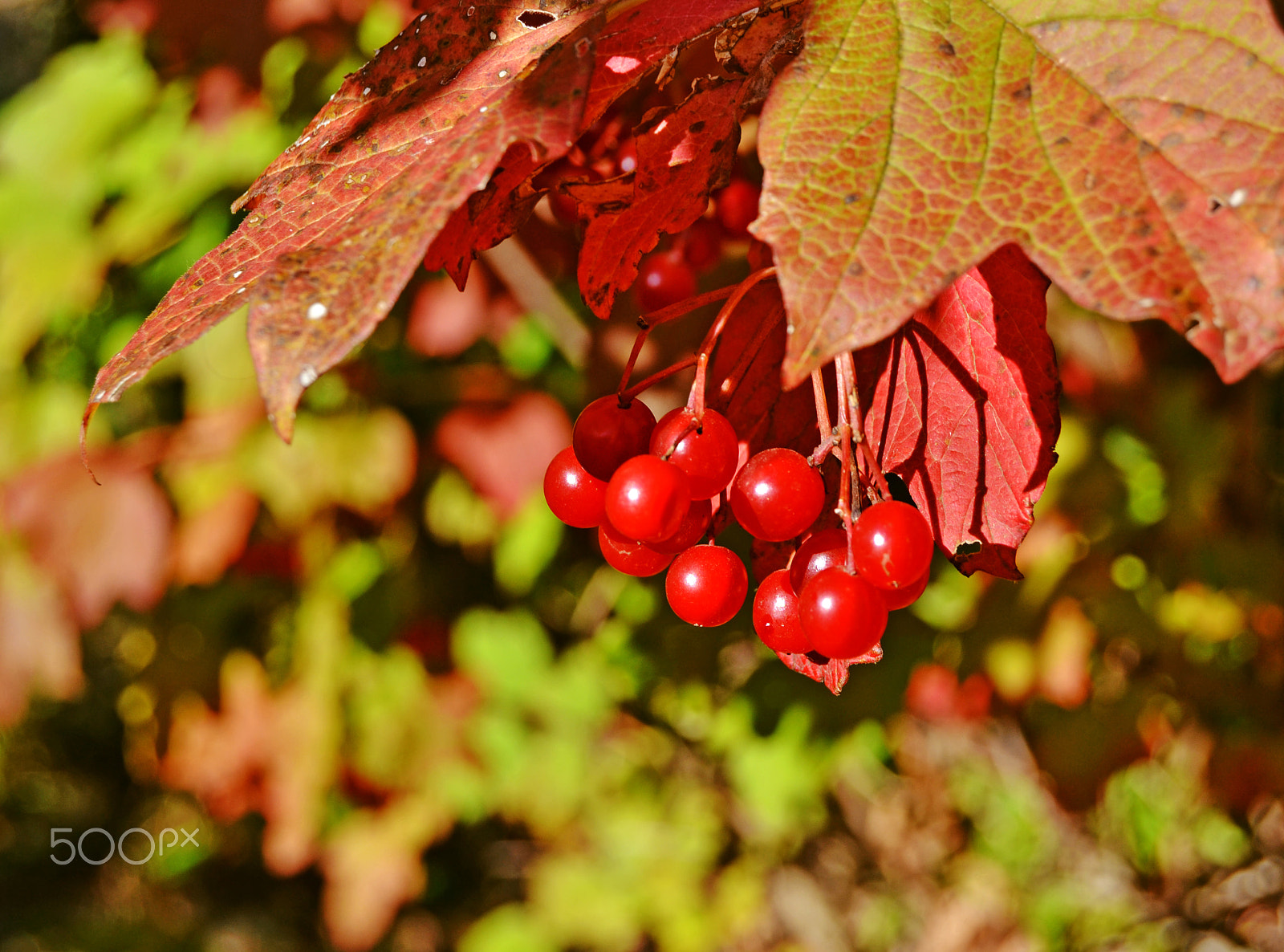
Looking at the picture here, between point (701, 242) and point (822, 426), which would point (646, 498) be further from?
point (701, 242)

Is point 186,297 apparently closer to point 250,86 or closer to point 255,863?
point 250,86

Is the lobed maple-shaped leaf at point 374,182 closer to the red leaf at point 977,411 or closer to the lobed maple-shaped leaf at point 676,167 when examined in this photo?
the lobed maple-shaped leaf at point 676,167

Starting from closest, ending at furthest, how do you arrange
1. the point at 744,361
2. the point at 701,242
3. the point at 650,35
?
1. the point at 650,35
2. the point at 744,361
3. the point at 701,242

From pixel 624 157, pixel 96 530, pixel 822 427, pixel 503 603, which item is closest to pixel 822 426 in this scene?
pixel 822 427

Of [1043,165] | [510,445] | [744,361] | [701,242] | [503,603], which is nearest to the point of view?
[1043,165]

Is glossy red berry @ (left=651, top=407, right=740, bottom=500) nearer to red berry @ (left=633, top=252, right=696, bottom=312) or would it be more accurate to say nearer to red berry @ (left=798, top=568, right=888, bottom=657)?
red berry @ (left=798, top=568, right=888, bottom=657)

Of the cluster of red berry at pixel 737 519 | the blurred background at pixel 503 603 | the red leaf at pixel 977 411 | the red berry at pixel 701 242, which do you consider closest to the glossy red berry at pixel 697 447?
the cluster of red berry at pixel 737 519

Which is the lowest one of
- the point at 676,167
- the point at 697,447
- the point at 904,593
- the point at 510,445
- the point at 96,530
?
the point at 510,445

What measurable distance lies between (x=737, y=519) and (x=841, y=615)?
Answer: 0.09 metres

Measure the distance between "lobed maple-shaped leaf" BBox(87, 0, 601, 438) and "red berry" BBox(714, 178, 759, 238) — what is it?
358 mm

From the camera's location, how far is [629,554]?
0.63m

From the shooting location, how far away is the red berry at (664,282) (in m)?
0.89

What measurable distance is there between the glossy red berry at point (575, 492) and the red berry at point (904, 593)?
0.19m

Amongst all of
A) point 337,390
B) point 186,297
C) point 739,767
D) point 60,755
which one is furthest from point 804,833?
point 60,755
